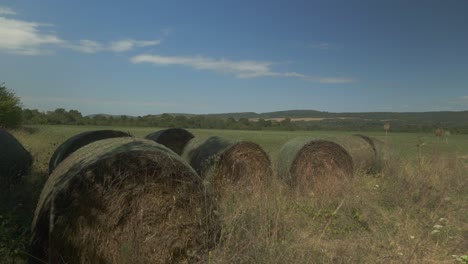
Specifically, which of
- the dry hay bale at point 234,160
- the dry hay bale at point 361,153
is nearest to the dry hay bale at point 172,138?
the dry hay bale at point 234,160

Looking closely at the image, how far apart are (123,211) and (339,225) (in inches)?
152

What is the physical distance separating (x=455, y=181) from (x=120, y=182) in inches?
363

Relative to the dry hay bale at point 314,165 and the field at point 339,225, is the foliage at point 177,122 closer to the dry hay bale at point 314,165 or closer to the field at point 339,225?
the dry hay bale at point 314,165

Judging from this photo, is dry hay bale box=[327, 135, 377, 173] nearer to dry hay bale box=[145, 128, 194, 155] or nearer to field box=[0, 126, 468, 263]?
field box=[0, 126, 468, 263]

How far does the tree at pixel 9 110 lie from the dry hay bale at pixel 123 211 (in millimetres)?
25676

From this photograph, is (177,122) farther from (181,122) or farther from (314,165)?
(314,165)

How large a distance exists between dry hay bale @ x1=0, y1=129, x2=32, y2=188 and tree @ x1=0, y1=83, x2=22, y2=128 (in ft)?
62.8

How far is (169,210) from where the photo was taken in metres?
4.57

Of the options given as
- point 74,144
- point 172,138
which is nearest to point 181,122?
point 172,138

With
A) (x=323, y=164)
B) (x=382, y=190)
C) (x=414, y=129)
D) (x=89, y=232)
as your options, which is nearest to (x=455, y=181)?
(x=382, y=190)

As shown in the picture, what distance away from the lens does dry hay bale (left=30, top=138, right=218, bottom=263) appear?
4070 mm

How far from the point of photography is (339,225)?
22.1ft

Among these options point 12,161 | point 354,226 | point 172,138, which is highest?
point 172,138

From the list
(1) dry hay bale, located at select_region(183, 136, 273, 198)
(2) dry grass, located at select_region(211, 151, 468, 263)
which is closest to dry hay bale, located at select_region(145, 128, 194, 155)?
(1) dry hay bale, located at select_region(183, 136, 273, 198)
